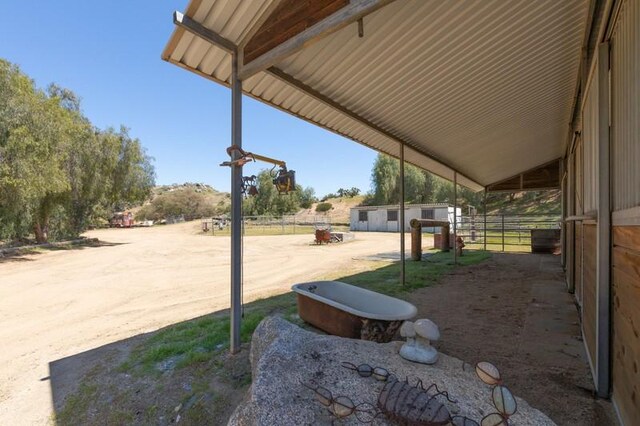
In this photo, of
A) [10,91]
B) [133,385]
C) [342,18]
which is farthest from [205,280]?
[10,91]

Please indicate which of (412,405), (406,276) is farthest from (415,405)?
(406,276)

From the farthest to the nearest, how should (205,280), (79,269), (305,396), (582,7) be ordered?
(79,269) < (205,280) < (582,7) < (305,396)

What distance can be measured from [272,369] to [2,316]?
5.11 metres

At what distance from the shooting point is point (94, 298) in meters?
5.67

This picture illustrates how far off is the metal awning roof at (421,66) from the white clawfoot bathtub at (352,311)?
212 cm

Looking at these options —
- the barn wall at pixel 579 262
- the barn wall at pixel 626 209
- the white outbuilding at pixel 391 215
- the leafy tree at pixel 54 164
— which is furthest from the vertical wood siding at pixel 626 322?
the white outbuilding at pixel 391 215

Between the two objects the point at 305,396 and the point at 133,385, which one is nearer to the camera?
the point at 305,396

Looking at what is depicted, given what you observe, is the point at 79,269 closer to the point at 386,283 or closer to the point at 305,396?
the point at 386,283

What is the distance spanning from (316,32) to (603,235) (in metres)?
2.30

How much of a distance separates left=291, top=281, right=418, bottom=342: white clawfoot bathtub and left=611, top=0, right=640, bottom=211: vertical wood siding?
5.39 feet

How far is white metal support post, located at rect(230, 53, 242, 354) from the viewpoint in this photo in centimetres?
294

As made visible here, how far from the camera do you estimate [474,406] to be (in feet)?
5.45

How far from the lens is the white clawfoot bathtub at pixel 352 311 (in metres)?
2.66

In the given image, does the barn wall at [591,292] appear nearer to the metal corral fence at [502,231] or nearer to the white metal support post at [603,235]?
the white metal support post at [603,235]
